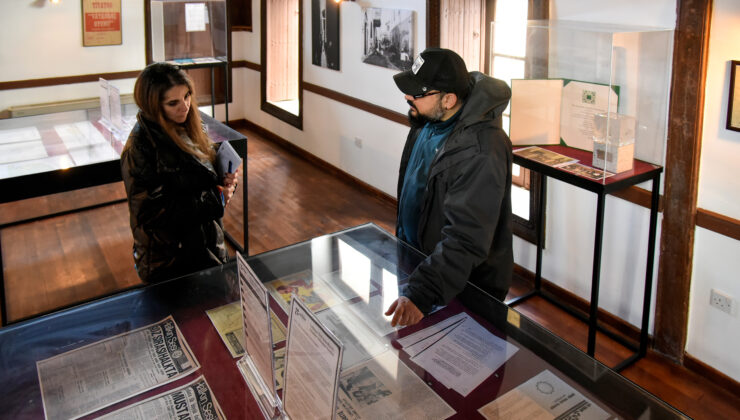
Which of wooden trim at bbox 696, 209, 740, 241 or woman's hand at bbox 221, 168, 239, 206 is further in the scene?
wooden trim at bbox 696, 209, 740, 241

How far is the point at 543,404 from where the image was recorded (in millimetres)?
1470

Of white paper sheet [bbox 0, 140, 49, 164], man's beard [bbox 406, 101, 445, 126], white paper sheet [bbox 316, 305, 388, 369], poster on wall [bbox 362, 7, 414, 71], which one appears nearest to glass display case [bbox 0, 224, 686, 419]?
white paper sheet [bbox 316, 305, 388, 369]

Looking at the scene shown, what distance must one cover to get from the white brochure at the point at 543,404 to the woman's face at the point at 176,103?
1.66m

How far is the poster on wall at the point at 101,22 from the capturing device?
6.39 m

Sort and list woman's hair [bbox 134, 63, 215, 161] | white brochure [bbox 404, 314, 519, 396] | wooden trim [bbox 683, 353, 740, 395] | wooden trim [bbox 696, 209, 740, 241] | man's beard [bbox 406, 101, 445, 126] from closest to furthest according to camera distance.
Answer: white brochure [bbox 404, 314, 519, 396], man's beard [bbox 406, 101, 445, 126], woman's hair [bbox 134, 63, 215, 161], wooden trim [bbox 696, 209, 740, 241], wooden trim [bbox 683, 353, 740, 395]

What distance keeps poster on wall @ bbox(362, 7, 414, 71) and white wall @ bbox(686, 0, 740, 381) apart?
237 cm

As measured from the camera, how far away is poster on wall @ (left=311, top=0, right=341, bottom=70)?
5734 millimetres

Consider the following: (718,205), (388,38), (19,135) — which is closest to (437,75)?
(718,205)

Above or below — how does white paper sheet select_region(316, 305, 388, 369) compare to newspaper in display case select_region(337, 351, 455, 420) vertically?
above

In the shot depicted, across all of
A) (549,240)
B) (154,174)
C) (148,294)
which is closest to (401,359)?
(148,294)

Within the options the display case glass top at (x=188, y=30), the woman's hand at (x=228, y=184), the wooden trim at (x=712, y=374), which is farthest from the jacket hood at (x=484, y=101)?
the display case glass top at (x=188, y=30)

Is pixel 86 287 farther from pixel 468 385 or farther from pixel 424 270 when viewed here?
pixel 468 385

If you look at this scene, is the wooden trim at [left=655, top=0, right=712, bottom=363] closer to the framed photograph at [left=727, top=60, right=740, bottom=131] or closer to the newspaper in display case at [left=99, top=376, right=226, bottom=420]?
the framed photograph at [left=727, top=60, right=740, bottom=131]

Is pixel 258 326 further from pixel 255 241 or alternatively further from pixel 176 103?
pixel 255 241
